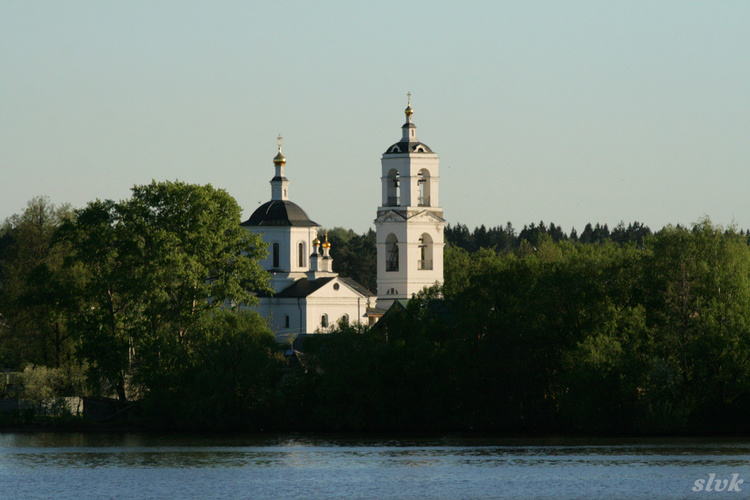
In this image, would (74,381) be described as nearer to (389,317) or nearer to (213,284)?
(213,284)

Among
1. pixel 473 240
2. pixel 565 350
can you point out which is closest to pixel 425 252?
pixel 565 350

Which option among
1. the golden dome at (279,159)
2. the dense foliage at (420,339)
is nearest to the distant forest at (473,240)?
the golden dome at (279,159)

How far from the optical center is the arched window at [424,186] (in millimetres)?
89562

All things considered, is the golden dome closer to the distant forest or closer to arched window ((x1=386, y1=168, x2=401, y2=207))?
arched window ((x1=386, y1=168, x2=401, y2=207))

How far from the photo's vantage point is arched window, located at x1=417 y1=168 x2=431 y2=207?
89562 mm

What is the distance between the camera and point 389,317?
2206 inches

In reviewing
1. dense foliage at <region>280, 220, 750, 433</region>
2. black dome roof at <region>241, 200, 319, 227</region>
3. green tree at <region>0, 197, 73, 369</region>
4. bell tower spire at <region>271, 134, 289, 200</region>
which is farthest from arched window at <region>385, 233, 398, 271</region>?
dense foliage at <region>280, 220, 750, 433</region>

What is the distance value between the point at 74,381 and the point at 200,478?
21.2 m

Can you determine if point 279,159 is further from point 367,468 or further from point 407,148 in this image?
point 367,468

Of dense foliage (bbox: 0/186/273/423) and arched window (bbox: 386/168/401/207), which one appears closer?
dense foliage (bbox: 0/186/273/423)

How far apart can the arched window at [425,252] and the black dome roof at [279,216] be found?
296 inches

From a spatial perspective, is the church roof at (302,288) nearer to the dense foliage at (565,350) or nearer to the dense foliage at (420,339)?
the dense foliage at (420,339)

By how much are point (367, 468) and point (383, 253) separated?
4828cm

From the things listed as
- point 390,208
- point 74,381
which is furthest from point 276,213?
point 74,381
